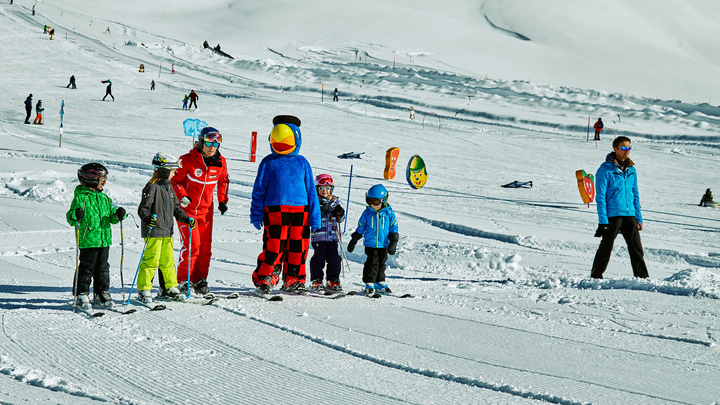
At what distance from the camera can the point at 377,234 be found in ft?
19.9

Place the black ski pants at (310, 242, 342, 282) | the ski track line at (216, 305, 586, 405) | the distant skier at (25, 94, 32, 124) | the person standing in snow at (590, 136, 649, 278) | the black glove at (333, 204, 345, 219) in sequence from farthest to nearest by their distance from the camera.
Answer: the distant skier at (25, 94, 32, 124)
the person standing in snow at (590, 136, 649, 278)
the black ski pants at (310, 242, 342, 282)
the black glove at (333, 204, 345, 219)
the ski track line at (216, 305, 586, 405)

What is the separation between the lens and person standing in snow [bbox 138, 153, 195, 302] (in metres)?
5.05

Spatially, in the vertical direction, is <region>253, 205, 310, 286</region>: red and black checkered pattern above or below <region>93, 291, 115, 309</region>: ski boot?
above

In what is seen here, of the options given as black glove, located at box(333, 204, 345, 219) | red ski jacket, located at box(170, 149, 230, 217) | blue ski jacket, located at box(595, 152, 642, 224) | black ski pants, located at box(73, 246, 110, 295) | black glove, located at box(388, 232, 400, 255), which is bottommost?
black ski pants, located at box(73, 246, 110, 295)

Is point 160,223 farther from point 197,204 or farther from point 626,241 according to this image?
point 626,241

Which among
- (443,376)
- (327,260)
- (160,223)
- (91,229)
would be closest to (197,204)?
(160,223)

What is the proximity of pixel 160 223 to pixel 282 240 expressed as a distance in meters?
1.04

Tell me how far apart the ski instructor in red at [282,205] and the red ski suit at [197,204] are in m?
0.38

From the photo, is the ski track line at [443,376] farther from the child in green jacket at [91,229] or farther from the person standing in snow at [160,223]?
the child in green jacket at [91,229]

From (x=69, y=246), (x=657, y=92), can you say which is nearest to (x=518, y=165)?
(x=69, y=246)

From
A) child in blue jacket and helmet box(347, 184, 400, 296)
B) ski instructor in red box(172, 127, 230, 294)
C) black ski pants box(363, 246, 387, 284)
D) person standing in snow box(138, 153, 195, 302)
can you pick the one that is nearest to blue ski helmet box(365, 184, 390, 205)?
child in blue jacket and helmet box(347, 184, 400, 296)

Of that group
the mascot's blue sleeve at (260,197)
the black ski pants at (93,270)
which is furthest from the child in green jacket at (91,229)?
the mascot's blue sleeve at (260,197)

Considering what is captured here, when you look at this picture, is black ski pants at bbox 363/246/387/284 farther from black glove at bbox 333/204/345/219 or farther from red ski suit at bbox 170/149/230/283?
red ski suit at bbox 170/149/230/283

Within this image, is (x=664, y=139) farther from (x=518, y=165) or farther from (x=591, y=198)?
(x=591, y=198)
